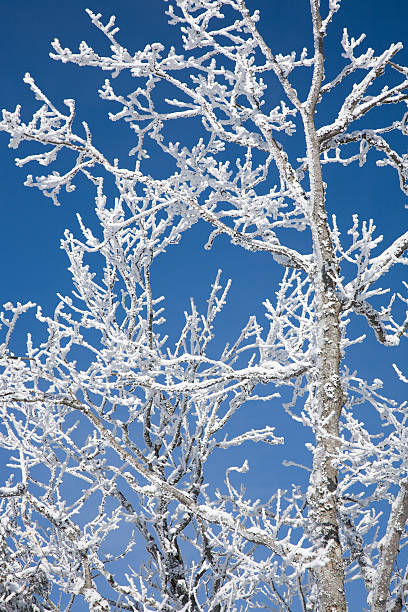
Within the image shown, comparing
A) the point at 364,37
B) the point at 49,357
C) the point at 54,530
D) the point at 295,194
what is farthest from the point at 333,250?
the point at 54,530

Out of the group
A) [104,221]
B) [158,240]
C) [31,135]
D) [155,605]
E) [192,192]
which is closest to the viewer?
[31,135]

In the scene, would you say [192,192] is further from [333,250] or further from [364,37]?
[364,37]

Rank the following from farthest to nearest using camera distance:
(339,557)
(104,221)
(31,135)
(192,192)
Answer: (104,221) → (192,192) → (31,135) → (339,557)

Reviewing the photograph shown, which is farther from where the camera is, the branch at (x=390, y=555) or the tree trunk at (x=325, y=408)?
the branch at (x=390, y=555)

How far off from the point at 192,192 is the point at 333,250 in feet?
4.49

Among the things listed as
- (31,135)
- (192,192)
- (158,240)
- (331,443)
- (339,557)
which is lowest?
(339,557)

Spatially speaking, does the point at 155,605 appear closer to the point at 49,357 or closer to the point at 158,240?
the point at 49,357

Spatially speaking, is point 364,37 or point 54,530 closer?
point 364,37

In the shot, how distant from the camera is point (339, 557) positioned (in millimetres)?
3871

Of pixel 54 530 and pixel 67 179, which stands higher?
pixel 67 179

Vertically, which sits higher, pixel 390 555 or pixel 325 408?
pixel 325 408

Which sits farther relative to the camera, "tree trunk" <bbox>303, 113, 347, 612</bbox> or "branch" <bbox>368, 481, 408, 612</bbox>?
"branch" <bbox>368, 481, 408, 612</bbox>

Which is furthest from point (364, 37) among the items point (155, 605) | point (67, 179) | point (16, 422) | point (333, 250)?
point (155, 605)

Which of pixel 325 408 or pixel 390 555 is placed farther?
pixel 325 408
